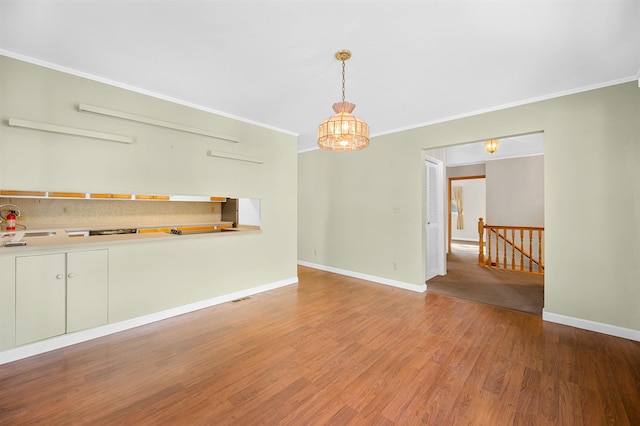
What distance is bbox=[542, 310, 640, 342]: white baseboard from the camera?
2.65m

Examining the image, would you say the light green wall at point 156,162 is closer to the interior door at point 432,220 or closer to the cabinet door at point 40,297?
the cabinet door at point 40,297

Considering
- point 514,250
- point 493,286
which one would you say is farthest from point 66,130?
point 514,250

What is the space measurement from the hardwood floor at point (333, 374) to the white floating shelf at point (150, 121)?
230 centimetres

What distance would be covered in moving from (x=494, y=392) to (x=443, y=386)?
35 centimetres

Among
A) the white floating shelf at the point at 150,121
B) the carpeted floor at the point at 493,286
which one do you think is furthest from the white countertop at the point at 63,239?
the carpeted floor at the point at 493,286

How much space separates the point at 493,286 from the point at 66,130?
612cm

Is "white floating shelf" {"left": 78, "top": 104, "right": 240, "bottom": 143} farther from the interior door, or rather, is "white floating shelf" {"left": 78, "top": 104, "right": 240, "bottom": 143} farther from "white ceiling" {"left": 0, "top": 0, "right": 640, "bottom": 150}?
the interior door

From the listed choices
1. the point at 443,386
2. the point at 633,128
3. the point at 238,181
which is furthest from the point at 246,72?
the point at 633,128

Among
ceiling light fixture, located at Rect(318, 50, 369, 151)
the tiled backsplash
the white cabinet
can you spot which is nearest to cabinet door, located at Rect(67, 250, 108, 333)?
the white cabinet

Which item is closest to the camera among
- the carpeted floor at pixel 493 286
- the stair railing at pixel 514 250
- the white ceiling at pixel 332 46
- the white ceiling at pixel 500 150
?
the white ceiling at pixel 332 46

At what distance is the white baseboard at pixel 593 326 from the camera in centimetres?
265

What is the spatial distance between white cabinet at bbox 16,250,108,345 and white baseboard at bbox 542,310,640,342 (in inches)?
197

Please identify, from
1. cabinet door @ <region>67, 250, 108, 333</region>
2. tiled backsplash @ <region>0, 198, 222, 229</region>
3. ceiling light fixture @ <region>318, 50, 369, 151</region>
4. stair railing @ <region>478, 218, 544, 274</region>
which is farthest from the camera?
stair railing @ <region>478, 218, 544, 274</region>

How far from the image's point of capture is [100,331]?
265 cm
